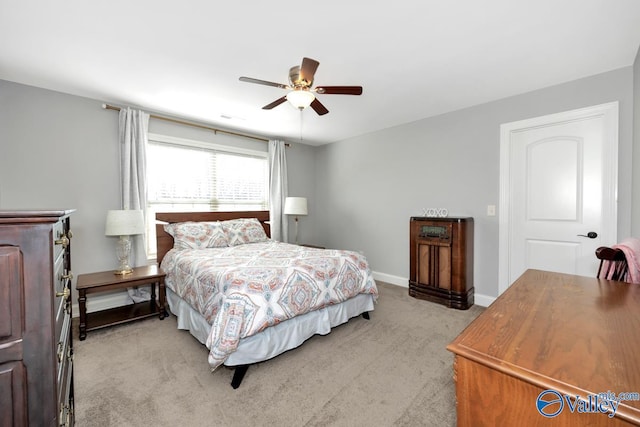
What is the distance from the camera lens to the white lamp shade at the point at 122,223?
2.82 metres

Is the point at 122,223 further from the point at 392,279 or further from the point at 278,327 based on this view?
the point at 392,279

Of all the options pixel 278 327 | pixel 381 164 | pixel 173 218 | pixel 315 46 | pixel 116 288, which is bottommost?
pixel 278 327

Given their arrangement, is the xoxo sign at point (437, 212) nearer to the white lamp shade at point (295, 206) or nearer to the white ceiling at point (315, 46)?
the white ceiling at point (315, 46)

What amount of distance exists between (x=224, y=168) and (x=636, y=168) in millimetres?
4456

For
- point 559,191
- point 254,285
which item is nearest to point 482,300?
point 559,191

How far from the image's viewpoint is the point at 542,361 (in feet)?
2.19

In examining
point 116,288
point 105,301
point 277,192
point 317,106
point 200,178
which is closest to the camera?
point 317,106

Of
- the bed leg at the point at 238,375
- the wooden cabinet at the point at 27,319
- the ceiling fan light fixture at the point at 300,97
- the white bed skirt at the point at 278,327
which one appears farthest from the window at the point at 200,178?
the wooden cabinet at the point at 27,319

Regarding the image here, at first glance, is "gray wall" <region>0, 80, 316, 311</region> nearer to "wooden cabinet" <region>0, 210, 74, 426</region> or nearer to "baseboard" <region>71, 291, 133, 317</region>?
"baseboard" <region>71, 291, 133, 317</region>

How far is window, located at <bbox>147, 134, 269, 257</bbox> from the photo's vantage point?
356 centimetres

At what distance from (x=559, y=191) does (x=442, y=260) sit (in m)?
1.36

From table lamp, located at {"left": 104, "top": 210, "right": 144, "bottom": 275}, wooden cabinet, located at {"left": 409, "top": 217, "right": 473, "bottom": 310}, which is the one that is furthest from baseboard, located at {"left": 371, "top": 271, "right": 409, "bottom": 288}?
table lamp, located at {"left": 104, "top": 210, "right": 144, "bottom": 275}

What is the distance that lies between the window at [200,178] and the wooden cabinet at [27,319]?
311 cm

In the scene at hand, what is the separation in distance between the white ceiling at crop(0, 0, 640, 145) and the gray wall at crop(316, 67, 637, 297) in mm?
226
